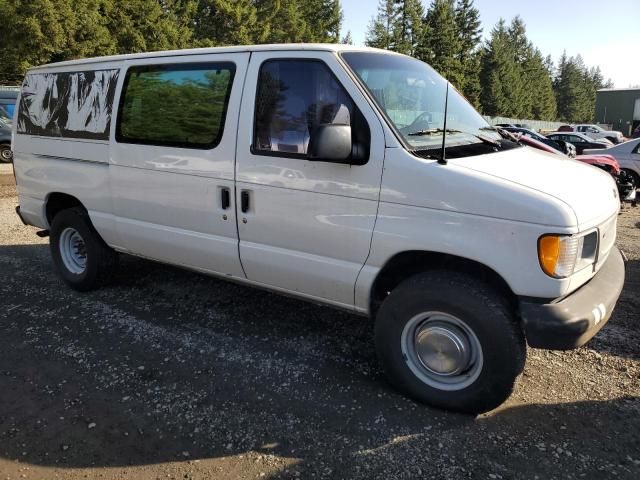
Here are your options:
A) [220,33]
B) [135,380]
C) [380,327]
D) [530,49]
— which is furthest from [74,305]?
[530,49]

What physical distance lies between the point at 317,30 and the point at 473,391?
57167mm

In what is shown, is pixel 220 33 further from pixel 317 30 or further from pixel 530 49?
pixel 530 49

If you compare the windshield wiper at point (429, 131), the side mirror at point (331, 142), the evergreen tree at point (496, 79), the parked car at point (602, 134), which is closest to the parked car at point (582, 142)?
the parked car at point (602, 134)

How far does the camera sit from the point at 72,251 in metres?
5.41

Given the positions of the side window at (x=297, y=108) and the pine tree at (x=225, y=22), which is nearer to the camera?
the side window at (x=297, y=108)

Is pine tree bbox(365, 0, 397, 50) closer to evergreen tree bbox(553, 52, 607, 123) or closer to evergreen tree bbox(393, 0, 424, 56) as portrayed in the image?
evergreen tree bbox(393, 0, 424, 56)

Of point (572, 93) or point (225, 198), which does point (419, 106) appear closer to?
point (225, 198)

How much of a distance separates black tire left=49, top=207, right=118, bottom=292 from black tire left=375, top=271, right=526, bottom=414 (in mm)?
3072

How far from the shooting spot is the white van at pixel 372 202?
283 cm

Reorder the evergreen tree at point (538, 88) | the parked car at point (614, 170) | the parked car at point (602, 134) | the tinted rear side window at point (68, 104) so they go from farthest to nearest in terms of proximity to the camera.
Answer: the evergreen tree at point (538, 88) → the parked car at point (602, 134) → the parked car at point (614, 170) → the tinted rear side window at point (68, 104)

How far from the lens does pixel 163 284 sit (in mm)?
5488

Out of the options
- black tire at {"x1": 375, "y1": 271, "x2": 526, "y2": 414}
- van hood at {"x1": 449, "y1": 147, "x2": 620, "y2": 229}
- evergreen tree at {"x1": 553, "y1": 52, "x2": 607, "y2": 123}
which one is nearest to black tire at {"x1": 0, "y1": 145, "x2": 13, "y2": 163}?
black tire at {"x1": 375, "y1": 271, "x2": 526, "y2": 414}

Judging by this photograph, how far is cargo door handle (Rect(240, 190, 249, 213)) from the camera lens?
3.71m

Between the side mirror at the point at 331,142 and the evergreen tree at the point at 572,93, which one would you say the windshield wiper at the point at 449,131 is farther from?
the evergreen tree at the point at 572,93
